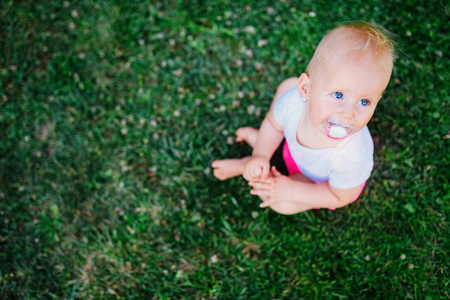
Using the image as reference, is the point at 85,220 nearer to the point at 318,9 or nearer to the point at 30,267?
the point at 30,267

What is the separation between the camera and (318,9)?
312cm

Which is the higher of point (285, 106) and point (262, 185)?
point (285, 106)

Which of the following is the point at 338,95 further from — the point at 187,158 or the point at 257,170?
the point at 187,158

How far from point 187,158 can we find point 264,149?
2.46ft

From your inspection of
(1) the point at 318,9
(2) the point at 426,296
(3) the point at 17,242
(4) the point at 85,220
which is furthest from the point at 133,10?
(2) the point at 426,296

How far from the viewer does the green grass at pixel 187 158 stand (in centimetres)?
254

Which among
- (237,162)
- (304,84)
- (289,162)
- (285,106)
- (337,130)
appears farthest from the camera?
(237,162)

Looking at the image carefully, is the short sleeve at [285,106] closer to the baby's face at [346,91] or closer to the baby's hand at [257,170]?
the baby's hand at [257,170]

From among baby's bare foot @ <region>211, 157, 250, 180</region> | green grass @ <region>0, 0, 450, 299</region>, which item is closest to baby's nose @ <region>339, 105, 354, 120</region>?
baby's bare foot @ <region>211, 157, 250, 180</region>

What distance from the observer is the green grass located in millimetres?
2535

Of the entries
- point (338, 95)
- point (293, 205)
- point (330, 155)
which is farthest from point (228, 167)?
point (338, 95)

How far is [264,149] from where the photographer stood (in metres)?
2.36

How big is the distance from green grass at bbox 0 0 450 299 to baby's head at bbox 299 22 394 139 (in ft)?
3.74

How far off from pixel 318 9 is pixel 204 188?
1.84 m
